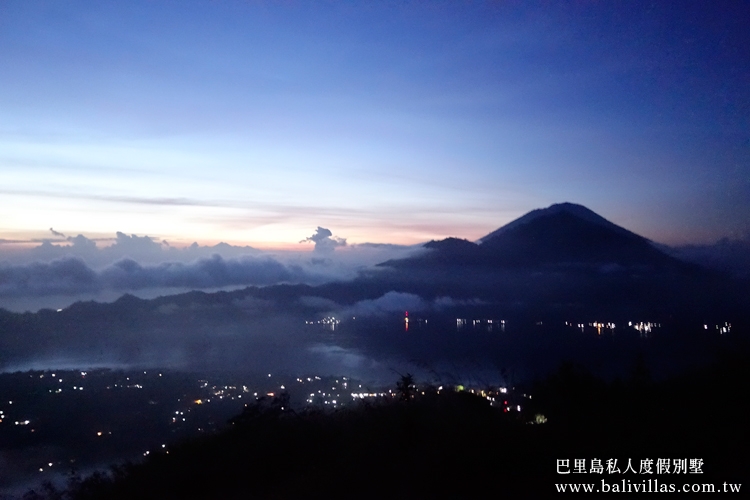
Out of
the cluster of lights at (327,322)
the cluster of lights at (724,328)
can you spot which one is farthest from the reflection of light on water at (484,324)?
the cluster of lights at (724,328)

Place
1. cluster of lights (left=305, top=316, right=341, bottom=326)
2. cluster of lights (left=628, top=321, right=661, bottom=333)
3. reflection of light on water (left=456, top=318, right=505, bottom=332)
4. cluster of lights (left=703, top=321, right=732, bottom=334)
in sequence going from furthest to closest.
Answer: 1. cluster of lights (left=305, top=316, right=341, bottom=326)
2. reflection of light on water (left=456, top=318, right=505, bottom=332)
3. cluster of lights (left=628, top=321, right=661, bottom=333)
4. cluster of lights (left=703, top=321, right=732, bottom=334)

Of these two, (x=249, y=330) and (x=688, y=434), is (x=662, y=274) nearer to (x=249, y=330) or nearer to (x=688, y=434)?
(x=249, y=330)

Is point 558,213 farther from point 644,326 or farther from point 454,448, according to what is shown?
point 454,448

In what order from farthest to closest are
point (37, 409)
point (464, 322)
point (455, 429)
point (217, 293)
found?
1. point (217, 293)
2. point (464, 322)
3. point (37, 409)
4. point (455, 429)

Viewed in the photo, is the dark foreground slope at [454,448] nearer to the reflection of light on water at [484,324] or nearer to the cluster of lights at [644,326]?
the cluster of lights at [644,326]

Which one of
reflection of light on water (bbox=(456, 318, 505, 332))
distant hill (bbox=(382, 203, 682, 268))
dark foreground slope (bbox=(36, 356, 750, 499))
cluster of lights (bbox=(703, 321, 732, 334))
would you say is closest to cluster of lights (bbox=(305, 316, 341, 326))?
reflection of light on water (bbox=(456, 318, 505, 332))

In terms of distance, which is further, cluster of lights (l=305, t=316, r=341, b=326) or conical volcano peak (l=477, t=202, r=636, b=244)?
conical volcano peak (l=477, t=202, r=636, b=244)

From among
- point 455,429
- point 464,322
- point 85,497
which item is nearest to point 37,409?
point 85,497

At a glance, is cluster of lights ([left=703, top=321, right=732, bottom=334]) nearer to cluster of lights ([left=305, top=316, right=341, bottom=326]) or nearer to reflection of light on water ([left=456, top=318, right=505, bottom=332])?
reflection of light on water ([left=456, top=318, right=505, bottom=332])
